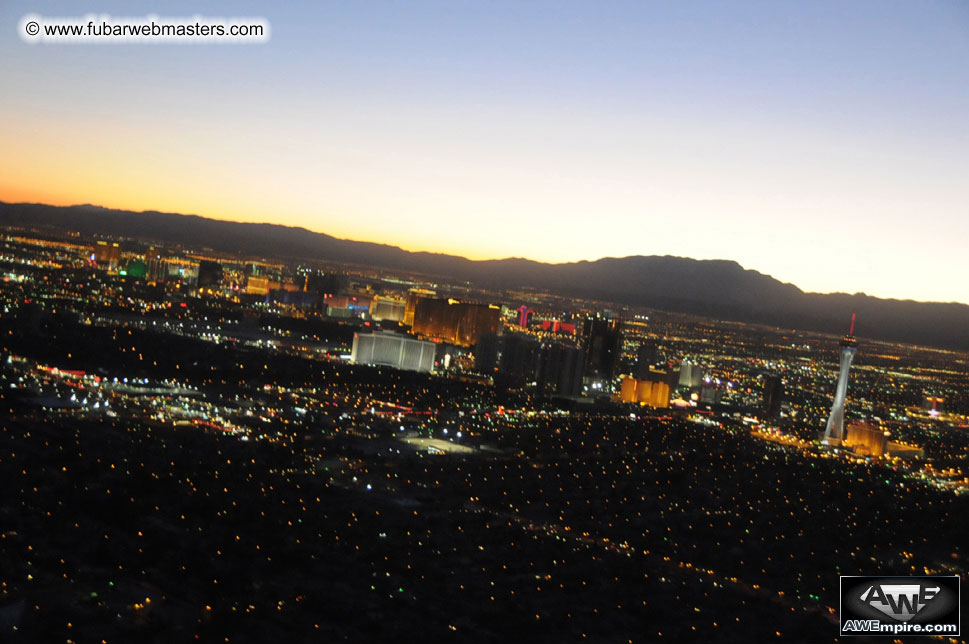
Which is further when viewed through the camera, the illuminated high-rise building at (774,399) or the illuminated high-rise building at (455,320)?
the illuminated high-rise building at (455,320)

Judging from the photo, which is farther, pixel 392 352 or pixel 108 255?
pixel 108 255

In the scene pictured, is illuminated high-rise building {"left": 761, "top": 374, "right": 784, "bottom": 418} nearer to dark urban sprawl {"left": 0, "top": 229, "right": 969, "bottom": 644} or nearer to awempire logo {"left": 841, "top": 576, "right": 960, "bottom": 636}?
dark urban sprawl {"left": 0, "top": 229, "right": 969, "bottom": 644}

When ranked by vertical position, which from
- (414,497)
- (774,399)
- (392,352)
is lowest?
(392,352)

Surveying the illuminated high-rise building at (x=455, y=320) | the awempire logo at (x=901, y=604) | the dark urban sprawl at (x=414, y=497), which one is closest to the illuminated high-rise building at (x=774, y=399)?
the dark urban sprawl at (x=414, y=497)

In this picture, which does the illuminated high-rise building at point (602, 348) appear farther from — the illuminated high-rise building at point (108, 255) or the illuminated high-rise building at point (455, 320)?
the illuminated high-rise building at point (108, 255)

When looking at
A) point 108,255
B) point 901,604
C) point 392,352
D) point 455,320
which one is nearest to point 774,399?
point 392,352

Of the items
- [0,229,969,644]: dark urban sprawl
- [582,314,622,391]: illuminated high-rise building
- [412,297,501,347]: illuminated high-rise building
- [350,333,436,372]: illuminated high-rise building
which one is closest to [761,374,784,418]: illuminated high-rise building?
[0,229,969,644]: dark urban sprawl

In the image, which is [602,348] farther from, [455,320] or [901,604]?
[901,604]

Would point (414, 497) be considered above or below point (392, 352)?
above
